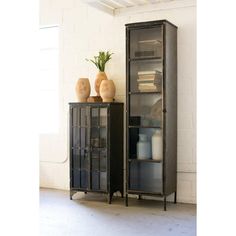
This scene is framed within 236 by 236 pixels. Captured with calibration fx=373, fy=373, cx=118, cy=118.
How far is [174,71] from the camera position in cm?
464

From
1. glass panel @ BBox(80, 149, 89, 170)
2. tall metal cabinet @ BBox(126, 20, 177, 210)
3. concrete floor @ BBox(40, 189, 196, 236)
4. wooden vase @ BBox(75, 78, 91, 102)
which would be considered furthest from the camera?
wooden vase @ BBox(75, 78, 91, 102)

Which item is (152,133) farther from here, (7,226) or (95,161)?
(7,226)

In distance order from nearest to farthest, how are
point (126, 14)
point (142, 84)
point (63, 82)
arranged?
point (142, 84), point (126, 14), point (63, 82)

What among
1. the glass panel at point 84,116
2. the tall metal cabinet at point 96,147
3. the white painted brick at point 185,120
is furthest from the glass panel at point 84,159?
the white painted brick at point 185,120

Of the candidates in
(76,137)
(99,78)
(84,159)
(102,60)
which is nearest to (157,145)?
(84,159)

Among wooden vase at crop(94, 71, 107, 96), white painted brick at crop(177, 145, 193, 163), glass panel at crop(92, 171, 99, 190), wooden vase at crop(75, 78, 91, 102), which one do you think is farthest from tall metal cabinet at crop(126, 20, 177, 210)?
wooden vase at crop(75, 78, 91, 102)

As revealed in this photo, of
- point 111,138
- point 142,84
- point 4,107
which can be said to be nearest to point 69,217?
point 111,138

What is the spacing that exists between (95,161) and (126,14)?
2025 millimetres

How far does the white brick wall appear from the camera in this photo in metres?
4.69

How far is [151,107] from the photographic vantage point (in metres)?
4.59

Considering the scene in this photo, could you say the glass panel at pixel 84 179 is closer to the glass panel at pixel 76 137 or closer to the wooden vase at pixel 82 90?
the glass panel at pixel 76 137

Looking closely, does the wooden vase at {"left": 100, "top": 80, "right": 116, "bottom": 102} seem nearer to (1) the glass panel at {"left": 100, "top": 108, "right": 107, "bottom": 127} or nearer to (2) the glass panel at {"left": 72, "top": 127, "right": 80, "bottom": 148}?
(1) the glass panel at {"left": 100, "top": 108, "right": 107, "bottom": 127}

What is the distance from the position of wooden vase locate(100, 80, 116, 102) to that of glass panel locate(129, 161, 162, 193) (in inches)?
34.6

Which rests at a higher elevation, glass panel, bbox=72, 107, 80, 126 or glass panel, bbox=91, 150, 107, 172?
glass panel, bbox=72, 107, 80, 126
